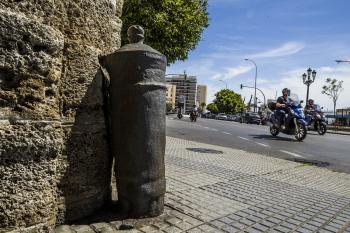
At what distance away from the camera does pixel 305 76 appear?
28562 mm

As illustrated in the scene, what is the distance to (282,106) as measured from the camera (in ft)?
46.4

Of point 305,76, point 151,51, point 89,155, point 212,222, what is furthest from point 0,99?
point 305,76

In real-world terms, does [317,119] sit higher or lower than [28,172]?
higher

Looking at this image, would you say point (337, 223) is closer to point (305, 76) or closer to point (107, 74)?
point (107, 74)

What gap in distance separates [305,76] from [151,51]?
91.6 feet

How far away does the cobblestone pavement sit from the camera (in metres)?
2.99

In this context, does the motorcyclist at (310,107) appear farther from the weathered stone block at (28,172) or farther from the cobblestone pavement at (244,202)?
the weathered stone block at (28,172)

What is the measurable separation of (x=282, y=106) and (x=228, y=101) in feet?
320

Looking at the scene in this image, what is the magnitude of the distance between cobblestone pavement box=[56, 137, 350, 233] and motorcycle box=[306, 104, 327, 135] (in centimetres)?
→ 1292

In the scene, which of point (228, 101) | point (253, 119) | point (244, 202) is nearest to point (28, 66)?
point (244, 202)

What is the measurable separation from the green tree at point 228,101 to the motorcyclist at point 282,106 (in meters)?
96.6

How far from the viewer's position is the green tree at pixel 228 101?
110625mm

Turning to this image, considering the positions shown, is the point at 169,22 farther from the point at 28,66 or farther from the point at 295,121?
the point at 28,66

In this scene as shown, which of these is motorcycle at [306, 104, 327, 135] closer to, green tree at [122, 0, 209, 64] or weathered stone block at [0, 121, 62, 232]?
green tree at [122, 0, 209, 64]
